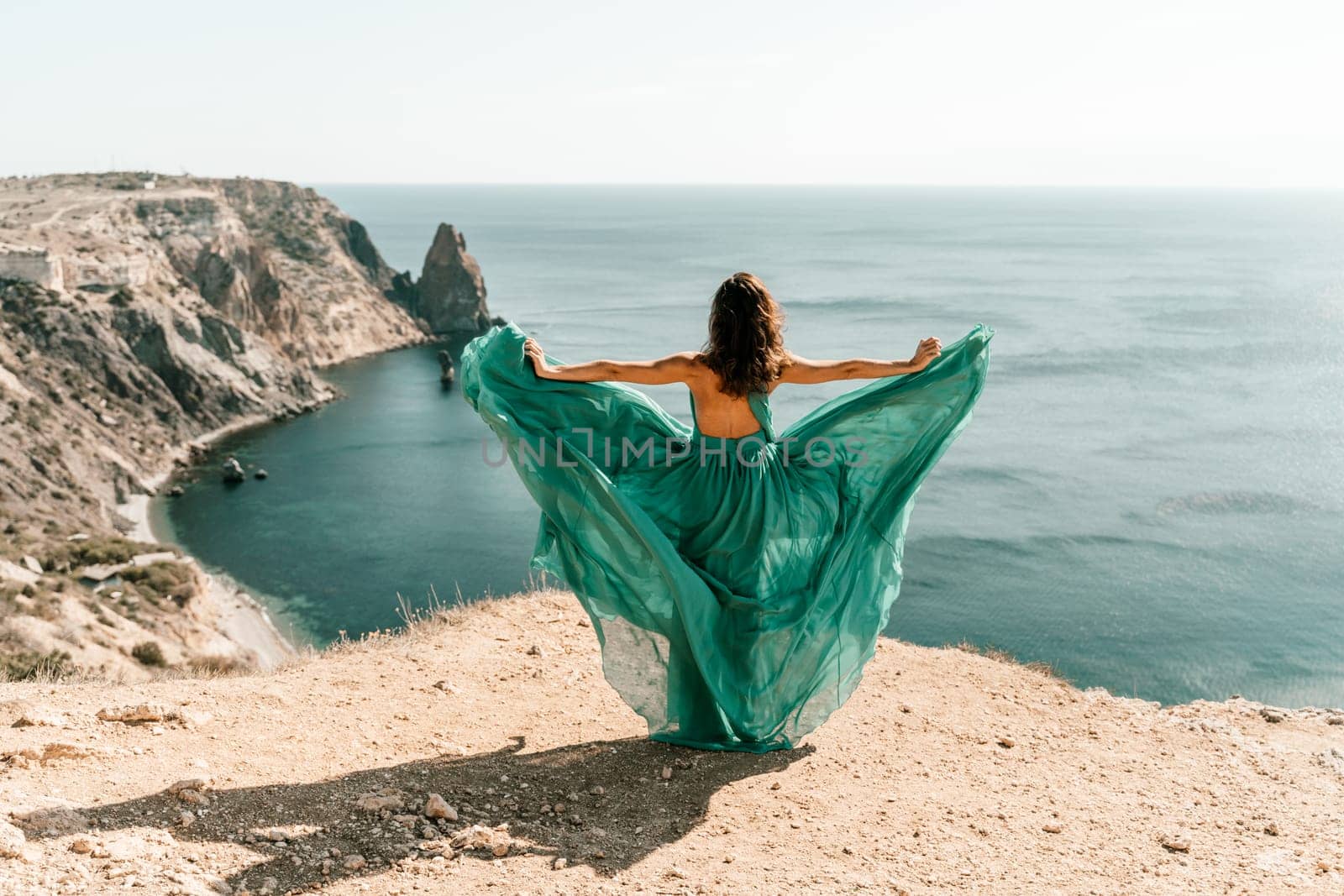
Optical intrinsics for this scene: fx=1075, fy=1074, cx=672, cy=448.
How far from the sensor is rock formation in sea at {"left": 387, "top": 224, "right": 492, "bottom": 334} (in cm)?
8781

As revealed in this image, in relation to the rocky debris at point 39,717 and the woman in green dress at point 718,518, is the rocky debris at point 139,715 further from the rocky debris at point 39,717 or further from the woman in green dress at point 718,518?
the woman in green dress at point 718,518

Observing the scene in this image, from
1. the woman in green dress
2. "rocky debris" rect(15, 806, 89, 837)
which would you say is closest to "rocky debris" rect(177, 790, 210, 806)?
"rocky debris" rect(15, 806, 89, 837)

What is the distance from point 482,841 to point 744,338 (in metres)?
2.81

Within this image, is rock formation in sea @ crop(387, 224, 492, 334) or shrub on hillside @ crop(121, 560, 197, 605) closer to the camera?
shrub on hillside @ crop(121, 560, 197, 605)

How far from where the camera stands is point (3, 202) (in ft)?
221

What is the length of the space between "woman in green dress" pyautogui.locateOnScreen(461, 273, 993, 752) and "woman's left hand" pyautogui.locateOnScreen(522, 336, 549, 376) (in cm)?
1

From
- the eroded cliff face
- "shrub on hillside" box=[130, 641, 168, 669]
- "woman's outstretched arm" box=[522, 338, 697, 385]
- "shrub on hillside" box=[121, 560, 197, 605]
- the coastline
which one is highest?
"woman's outstretched arm" box=[522, 338, 697, 385]

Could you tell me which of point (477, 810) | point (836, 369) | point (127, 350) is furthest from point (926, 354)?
point (127, 350)

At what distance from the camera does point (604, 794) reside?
5578 mm

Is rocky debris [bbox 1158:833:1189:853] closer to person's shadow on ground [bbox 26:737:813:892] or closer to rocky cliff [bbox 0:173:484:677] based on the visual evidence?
person's shadow on ground [bbox 26:737:813:892]

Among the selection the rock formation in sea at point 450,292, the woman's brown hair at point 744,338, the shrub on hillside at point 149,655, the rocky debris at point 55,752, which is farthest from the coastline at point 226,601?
the rock formation in sea at point 450,292

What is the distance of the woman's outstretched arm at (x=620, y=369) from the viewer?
19.0 ft

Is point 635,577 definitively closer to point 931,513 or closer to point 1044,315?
point 931,513

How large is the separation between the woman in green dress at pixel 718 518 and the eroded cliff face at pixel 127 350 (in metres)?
5.31
